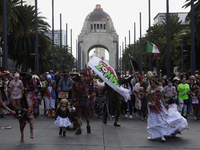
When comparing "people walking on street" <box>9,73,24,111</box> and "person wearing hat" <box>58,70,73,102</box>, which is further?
"person wearing hat" <box>58,70,73,102</box>

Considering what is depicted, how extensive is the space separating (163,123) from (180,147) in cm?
102

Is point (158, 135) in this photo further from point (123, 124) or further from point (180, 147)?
point (123, 124)

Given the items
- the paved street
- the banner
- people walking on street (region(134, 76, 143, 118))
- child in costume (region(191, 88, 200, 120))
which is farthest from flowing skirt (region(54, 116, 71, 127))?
child in costume (region(191, 88, 200, 120))

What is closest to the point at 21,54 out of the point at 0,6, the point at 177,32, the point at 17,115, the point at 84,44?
the point at 0,6

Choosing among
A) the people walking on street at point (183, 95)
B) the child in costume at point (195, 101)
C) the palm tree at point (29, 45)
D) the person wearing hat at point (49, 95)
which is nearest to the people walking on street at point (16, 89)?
the person wearing hat at point (49, 95)

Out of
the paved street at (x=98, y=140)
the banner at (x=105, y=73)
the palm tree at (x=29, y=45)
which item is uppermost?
the palm tree at (x=29, y=45)

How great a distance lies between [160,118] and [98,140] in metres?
1.63

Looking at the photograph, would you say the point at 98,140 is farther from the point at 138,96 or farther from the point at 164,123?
the point at 138,96

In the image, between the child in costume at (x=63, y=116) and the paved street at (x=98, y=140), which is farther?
the child in costume at (x=63, y=116)

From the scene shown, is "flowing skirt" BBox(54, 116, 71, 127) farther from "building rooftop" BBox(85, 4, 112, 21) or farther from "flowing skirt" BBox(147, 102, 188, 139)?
"building rooftop" BBox(85, 4, 112, 21)

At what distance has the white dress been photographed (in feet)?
27.2

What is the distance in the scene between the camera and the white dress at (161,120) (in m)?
8.30

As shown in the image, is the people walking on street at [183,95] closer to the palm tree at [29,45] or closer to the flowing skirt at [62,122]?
the flowing skirt at [62,122]

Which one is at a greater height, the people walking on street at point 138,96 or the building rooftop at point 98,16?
the building rooftop at point 98,16
